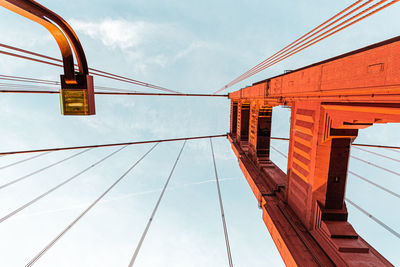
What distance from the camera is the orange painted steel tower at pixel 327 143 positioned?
405 centimetres

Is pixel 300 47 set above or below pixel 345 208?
above

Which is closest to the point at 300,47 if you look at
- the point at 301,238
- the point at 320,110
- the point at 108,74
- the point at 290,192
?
the point at 320,110

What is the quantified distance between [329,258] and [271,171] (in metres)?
6.74

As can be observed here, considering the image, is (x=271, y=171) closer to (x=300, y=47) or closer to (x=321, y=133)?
(x=321, y=133)

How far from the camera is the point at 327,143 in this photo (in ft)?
21.2

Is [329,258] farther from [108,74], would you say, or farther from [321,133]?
[108,74]

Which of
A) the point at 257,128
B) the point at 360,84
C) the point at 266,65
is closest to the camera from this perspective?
the point at 360,84

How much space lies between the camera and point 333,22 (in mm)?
5074

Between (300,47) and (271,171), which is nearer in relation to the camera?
(300,47)

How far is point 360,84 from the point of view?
166 inches

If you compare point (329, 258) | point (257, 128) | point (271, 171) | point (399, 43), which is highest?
point (399, 43)

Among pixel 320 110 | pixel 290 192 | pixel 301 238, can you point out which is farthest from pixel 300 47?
pixel 301 238

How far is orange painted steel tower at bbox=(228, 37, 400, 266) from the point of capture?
4055 mm

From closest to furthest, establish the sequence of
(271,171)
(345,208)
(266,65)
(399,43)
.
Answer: (399,43), (345,208), (266,65), (271,171)
